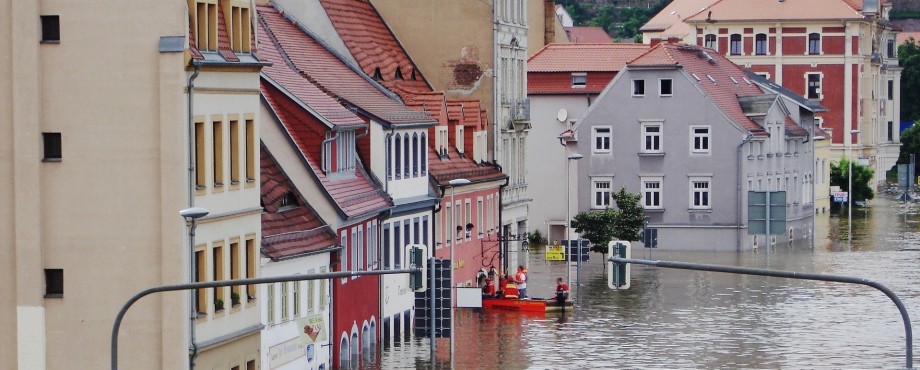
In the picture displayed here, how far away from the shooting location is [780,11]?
510 feet

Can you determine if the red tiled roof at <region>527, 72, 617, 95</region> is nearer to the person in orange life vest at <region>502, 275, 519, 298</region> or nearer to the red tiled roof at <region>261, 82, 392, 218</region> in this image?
the person in orange life vest at <region>502, 275, 519, 298</region>

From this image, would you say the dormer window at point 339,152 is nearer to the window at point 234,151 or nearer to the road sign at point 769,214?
the window at point 234,151

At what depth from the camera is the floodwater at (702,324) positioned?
60062 mm

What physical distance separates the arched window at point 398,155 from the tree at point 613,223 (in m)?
26.9

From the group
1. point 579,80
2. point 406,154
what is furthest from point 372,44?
point 579,80

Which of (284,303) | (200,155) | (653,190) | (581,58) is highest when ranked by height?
(581,58)

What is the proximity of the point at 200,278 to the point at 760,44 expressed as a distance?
116 m

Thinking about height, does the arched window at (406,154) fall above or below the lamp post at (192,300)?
above

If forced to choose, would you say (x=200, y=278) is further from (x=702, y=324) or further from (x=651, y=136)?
(x=651, y=136)

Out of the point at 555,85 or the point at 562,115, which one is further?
the point at 555,85

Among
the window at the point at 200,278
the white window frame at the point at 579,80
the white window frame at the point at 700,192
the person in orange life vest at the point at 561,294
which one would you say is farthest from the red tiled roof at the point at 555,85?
the window at the point at 200,278

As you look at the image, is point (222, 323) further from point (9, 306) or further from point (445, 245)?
point (445, 245)

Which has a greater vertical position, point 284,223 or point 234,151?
point 234,151

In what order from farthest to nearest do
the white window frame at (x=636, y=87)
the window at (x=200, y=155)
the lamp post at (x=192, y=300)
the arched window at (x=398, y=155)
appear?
the white window frame at (x=636, y=87), the arched window at (x=398, y=155), the window at (x=200, y=155), the lamp post at (x=192, y=300)
